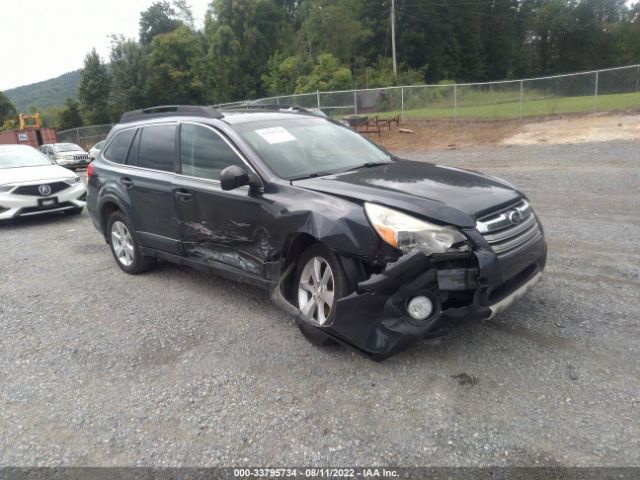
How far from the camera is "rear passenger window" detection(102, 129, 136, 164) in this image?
18.8ft

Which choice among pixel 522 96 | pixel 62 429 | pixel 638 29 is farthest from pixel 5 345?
pixel 638 29

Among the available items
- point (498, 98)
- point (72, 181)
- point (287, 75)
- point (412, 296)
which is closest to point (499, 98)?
point (498, 98)

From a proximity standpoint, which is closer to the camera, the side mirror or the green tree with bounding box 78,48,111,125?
the side mirror

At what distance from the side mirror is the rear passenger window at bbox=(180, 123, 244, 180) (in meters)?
0.24

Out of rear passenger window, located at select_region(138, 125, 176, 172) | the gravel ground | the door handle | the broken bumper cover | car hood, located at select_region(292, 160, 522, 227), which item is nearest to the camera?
the gravel ground

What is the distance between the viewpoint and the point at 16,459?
282cm

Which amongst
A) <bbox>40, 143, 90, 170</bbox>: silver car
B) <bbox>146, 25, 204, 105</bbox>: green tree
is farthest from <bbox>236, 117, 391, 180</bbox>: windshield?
<bbox>146, 25, 204, 105</bbox>: green tree

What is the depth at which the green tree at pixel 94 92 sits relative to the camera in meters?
52.8

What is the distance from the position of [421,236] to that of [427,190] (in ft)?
1.76

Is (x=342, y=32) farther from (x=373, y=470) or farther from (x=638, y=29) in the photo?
(x=373, y=470)

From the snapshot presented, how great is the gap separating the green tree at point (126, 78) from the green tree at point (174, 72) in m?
0.92

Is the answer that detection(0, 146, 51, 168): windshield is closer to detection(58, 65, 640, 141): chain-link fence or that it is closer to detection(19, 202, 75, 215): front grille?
detection(19, 202, 75, 215): front grille

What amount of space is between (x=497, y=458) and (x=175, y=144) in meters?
3.88

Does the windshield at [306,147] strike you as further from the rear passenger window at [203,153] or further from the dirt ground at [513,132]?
the dirt ground at [513,132]
